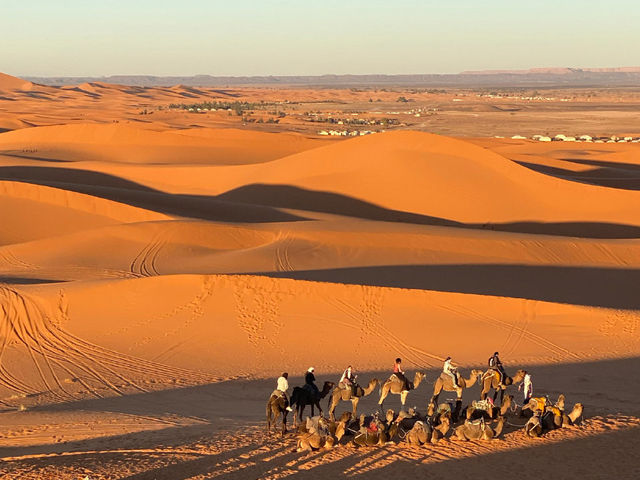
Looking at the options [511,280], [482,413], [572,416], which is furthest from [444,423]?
[511,280]

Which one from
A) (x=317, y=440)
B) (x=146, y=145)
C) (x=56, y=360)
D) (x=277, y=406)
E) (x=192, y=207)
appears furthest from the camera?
(x=146, y=145)

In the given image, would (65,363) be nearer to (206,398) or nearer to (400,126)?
(206,398)

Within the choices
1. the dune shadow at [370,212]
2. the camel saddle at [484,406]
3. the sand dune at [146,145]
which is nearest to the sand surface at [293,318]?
the dune shadow at [370,212]

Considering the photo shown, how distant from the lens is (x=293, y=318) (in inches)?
757

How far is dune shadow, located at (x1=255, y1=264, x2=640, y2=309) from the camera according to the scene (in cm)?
2100

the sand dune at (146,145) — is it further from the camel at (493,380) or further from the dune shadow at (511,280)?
the camel at (493,380)

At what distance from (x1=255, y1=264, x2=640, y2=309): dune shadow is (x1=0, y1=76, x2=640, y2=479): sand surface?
3.8 inches

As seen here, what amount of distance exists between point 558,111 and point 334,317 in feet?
369

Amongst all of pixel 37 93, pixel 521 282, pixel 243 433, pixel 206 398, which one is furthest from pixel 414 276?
pixel 37 93

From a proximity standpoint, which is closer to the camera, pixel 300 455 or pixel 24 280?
pixel 300 455

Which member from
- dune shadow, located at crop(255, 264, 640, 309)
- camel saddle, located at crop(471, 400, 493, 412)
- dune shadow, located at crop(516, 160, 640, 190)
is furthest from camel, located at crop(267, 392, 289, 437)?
dune shadow, located at crop(516, 160, 640, 190)

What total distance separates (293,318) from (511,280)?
6.61 m

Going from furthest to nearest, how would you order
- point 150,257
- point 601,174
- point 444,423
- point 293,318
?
point 601,174 < point 150,257 < point 293,318 < point 444,423

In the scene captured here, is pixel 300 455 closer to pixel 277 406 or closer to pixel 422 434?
pixel 277 406
